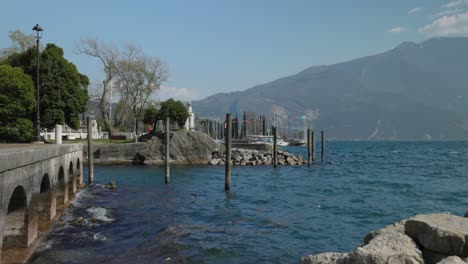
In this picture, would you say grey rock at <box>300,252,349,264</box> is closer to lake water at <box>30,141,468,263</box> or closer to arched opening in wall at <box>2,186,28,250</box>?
lake water at <box>30,141,468,263</box>

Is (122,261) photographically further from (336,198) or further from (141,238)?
(336,198)

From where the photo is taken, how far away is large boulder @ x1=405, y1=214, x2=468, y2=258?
6785mm

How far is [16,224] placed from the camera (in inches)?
427

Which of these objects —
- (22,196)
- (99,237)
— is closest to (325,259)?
(22,196)

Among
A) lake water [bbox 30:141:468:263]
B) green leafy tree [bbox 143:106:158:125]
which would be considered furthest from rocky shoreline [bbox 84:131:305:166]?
lake water [bbox 30:141:468:263]

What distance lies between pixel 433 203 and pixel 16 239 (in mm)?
20278

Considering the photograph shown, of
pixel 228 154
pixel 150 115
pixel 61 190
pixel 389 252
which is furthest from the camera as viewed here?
pixel 150 115

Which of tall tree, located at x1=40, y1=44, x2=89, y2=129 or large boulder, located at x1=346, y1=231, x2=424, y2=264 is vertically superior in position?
tall tree, located at x1=40, y1=44, x2=89, y2=129

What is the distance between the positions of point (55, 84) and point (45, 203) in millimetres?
28272

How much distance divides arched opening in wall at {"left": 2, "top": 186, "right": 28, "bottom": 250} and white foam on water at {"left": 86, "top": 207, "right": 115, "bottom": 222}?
594cm

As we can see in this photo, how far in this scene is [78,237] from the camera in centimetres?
1382

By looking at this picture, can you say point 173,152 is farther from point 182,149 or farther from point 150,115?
point 150,115

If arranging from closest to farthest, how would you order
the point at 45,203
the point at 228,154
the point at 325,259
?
the point at 325,259 < the point at 45,203 < the point at 228,154

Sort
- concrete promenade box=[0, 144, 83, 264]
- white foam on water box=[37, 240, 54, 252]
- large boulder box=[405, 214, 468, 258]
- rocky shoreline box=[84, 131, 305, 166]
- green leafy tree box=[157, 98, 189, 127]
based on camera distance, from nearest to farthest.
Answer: large boulder box=[405, 214, 468, 258] → concrete promenade box=[0, 144, 83, 264] → white foam on water box=[37, 240, 54, 252] → rocky shoreline box=[84, 131, 305, 166] → green leafy tree box=[157, 98, 189, 127]
